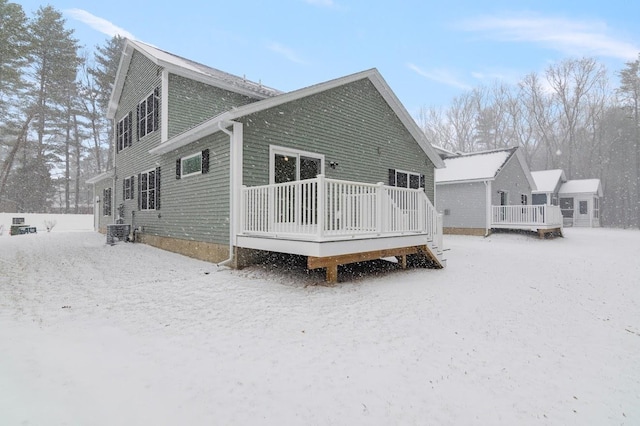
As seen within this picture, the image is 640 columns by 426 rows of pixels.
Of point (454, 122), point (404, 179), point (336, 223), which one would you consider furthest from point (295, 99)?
point (454, 122)

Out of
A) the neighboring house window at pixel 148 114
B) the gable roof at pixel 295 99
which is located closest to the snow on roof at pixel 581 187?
the gable roof at pixel 295 99

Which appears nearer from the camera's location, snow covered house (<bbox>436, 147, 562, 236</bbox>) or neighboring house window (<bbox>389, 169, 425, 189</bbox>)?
neighboring house window (<bbox>389, 169, 425, 189</bbox>)

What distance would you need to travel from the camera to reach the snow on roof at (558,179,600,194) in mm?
24348

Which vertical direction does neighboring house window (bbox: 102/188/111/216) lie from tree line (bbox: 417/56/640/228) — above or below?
below

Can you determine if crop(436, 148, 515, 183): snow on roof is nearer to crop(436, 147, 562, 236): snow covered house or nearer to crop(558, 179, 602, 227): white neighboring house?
crop(436, 147, 562, 236): snow covered house

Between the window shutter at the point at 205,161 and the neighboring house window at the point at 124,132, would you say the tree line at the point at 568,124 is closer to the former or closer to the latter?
the neighboring house window at the point at 124,132

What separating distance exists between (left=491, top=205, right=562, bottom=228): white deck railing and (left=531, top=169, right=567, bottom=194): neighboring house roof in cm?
885

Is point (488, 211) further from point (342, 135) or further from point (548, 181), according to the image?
point (548, 181)

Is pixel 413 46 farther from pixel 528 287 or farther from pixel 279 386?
pixel 279 386

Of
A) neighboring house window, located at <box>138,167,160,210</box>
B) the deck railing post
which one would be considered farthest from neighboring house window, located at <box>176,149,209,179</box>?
the deck railing post

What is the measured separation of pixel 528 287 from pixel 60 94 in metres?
31.0

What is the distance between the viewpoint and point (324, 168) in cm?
905

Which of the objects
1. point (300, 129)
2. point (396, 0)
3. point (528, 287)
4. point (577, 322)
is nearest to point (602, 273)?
point (528, 287)

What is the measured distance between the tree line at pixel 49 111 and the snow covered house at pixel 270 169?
14271mm
